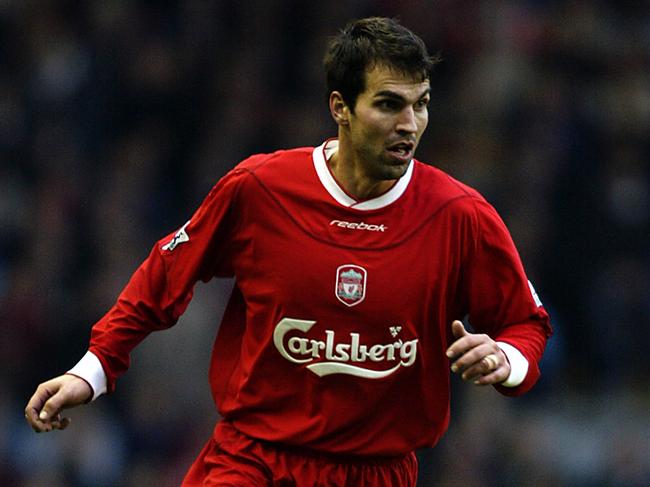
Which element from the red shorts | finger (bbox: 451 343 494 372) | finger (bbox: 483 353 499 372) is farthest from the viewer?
the red shorts

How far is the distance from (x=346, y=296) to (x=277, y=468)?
2.21ft

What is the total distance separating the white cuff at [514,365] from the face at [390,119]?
0.73 meters

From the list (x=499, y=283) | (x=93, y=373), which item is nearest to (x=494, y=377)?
(x=499, y=283)

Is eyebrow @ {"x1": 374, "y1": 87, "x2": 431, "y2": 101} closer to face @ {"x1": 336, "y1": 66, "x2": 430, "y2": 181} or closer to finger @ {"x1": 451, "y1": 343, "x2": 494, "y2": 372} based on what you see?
face @ {"x1": 336, "y1": 66, "x2": 430, "y2": 181}

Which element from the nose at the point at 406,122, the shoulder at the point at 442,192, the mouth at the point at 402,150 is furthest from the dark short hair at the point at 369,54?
the shoulder at the point at 442,192

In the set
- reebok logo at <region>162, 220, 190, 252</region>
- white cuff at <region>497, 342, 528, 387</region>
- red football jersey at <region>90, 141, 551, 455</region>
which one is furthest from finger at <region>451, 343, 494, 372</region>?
reebok logo at <region>162, 220, 190, 252</region>

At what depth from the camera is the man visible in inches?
204

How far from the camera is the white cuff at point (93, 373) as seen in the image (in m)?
5.26

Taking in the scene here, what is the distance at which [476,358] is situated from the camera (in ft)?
15.3

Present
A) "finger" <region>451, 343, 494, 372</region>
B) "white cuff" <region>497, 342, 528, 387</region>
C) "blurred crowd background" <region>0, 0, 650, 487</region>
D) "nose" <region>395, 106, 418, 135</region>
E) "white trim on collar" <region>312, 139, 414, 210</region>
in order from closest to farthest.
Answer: "finger" <region>451, 343, 494, 372</region> → "white cuff" <region>497, 342, 528, 387</region> → "nose" <region>395, 106, 418, 135</region> → "white trim on collar" <region>312, 139, 414, 210</region> → "blurred crowd background" <region>0, 0, 650, 487</region>

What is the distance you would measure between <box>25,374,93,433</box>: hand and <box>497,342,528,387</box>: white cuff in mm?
1509

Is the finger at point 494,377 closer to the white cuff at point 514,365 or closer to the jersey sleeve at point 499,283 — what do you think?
the white cuff at point 514,365

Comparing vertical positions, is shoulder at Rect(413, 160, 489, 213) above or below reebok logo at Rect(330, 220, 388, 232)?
above

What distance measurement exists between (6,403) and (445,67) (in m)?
4.51
